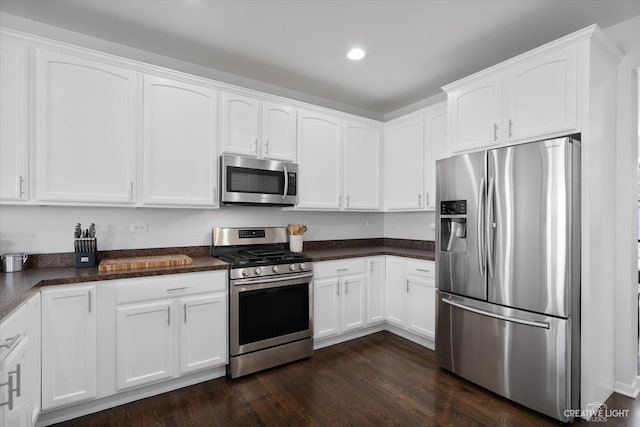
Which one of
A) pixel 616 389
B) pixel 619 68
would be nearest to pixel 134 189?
pixel 619 68

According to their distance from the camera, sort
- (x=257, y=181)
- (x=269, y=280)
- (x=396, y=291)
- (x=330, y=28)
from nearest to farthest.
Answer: (x=330, y=28) → (x=269, y=280) → (x=257, y=181) → (x=396, y=291)

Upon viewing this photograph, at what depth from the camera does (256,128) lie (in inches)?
120

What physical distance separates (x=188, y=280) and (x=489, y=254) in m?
2.24

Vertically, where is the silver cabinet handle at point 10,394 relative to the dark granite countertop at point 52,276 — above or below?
below

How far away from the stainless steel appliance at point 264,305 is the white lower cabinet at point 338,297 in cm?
13

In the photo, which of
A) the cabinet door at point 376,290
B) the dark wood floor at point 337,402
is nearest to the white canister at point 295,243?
the cabinet door at point 376,290

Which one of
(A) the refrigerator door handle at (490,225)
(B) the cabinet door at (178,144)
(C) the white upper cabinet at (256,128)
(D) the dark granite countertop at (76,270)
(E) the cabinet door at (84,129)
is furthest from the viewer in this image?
(C) the white upper cabinet at (256,128)

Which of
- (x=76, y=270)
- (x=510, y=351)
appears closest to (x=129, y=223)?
(x=76, y=270)

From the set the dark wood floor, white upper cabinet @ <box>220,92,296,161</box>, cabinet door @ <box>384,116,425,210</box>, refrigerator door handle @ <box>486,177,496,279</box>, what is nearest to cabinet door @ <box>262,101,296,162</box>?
white upper cabinet @ <box>220,92,296,161</box>

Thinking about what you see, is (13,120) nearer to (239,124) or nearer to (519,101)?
(239,124)

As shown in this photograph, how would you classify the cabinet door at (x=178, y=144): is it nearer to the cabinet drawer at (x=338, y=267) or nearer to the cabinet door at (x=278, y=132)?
the cabinet door at (x=278, y=132)

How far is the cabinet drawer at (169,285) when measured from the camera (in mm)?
2193

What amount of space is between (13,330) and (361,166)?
10.5 feet

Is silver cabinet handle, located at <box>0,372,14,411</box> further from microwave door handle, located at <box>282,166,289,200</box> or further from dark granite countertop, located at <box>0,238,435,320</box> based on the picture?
microwave door handle, located at <box>282,166,289,200</box>
